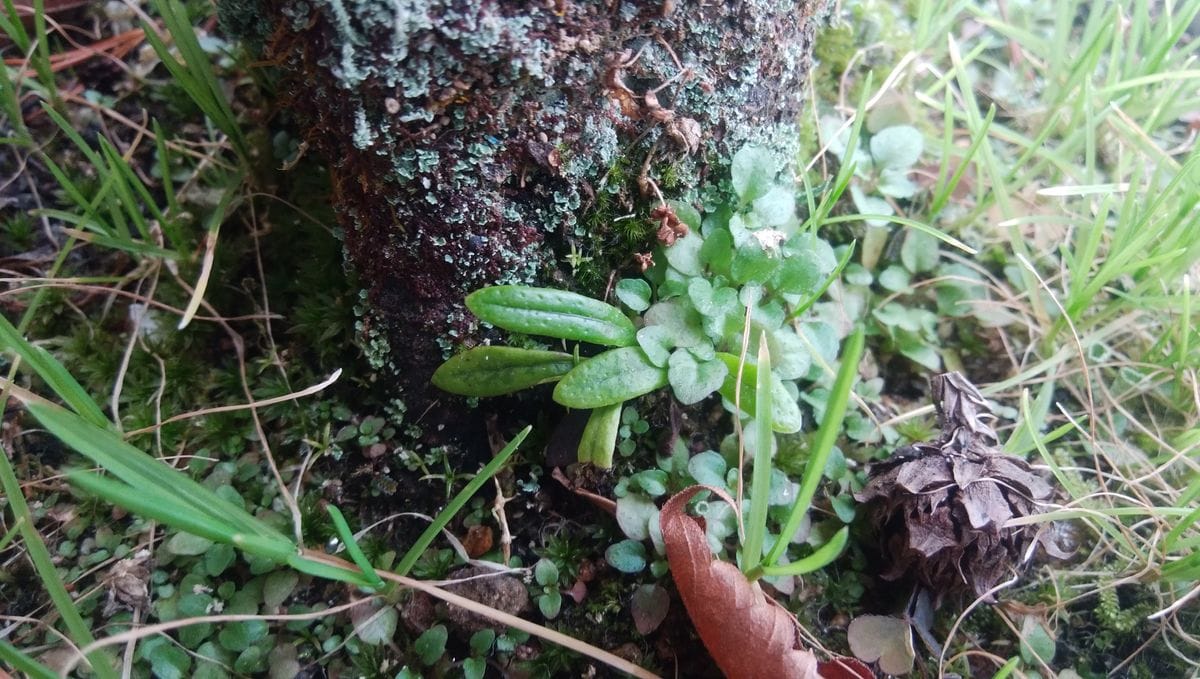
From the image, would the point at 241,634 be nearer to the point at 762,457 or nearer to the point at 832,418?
the point at 762,457

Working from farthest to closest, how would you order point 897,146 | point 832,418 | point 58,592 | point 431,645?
point 897,146
point 431,645
point 58,592
point 832,418

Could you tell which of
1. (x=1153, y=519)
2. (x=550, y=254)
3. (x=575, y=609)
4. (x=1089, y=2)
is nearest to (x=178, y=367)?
(x=550, y=254)

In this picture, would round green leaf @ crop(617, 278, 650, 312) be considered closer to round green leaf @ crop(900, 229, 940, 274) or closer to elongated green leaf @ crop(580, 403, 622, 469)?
elongated green leaf @ crop(580, 403, 622, 469)

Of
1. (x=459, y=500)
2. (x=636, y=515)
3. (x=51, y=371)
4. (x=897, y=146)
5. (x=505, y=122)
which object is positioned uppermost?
(x=505, y=122)

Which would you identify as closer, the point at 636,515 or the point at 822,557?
the point at 822,557

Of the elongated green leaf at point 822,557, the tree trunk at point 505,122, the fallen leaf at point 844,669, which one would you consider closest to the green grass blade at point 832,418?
the elongated green leaf at point 822,557

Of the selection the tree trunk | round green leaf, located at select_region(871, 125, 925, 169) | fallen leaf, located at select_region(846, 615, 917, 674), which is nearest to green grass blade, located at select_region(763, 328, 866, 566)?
fallen leaf, located at select_region(846, 615, 917, 674)

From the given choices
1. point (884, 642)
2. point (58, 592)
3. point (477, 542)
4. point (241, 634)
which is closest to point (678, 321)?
point (477, 542)

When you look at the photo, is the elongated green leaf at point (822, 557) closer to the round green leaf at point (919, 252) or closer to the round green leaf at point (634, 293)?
the round green leaf at point (634, 293)
